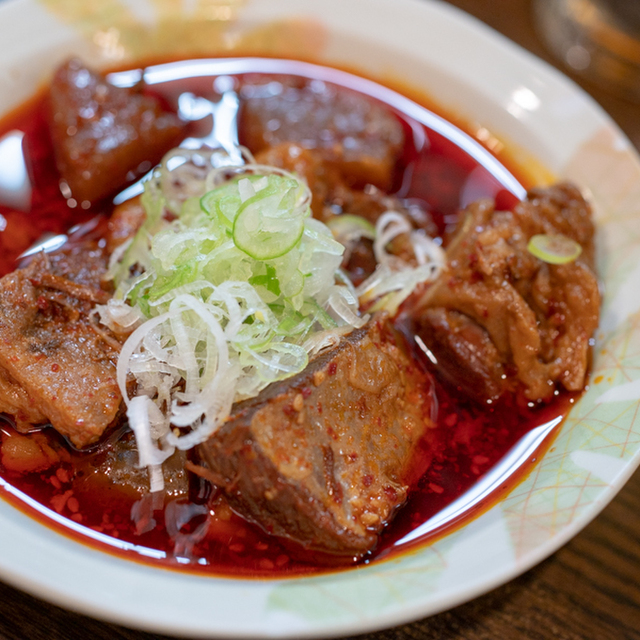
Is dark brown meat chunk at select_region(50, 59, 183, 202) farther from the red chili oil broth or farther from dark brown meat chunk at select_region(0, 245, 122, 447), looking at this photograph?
dark brown meat chunk at select_region(0, 245, 122, 447)

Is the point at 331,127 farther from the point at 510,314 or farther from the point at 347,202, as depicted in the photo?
the point at 510,314

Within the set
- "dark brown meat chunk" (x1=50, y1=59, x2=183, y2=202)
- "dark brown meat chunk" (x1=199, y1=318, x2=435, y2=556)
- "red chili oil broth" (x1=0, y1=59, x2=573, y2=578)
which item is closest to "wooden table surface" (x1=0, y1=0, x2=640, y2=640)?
"red chili oil broth" (x1=0, y1=59, x2=573, y2=578)

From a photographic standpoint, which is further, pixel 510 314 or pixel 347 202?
pixel 347 202

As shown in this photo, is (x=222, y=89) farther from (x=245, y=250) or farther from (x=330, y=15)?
(x=245, y=250)

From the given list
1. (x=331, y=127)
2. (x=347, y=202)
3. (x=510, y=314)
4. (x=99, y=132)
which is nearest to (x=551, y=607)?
(x=510, y=314)

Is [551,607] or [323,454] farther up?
[323,454]

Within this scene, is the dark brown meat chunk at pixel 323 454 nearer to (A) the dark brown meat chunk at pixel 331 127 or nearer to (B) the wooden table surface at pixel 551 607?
(B) the wooden table surface at pixel 551 607
